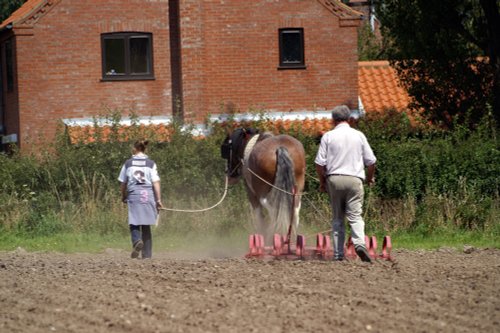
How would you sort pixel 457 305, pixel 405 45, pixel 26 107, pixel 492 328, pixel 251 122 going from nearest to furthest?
pixel 492 328 → pixel 457 305 → pixel 251 122 → pixel 405 45 → pixel 26 107

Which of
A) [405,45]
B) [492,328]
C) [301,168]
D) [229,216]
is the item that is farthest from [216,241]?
[492,328]

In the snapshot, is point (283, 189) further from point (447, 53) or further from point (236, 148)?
point (447, 53)

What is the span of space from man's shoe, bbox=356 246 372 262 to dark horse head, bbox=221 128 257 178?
190 inches

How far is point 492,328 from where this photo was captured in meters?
8.45

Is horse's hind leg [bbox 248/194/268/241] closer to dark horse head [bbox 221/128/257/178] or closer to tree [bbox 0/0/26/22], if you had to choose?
dark horse head [bbox 221/128/257/178]

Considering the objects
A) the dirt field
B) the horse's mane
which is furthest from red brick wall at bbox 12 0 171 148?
the dirt field

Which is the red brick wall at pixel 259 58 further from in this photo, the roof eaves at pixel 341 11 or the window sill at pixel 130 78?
the window sill at pixel 130 78

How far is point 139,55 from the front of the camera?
27.0m

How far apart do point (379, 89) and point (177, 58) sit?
7684 millimetres

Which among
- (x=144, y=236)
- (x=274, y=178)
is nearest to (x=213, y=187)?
(x=274, y=178)

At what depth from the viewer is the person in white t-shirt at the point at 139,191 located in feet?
45.6

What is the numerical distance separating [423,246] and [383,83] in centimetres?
1576

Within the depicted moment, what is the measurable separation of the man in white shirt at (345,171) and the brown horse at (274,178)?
1.62 m

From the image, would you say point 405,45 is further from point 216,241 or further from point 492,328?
point 492,328
